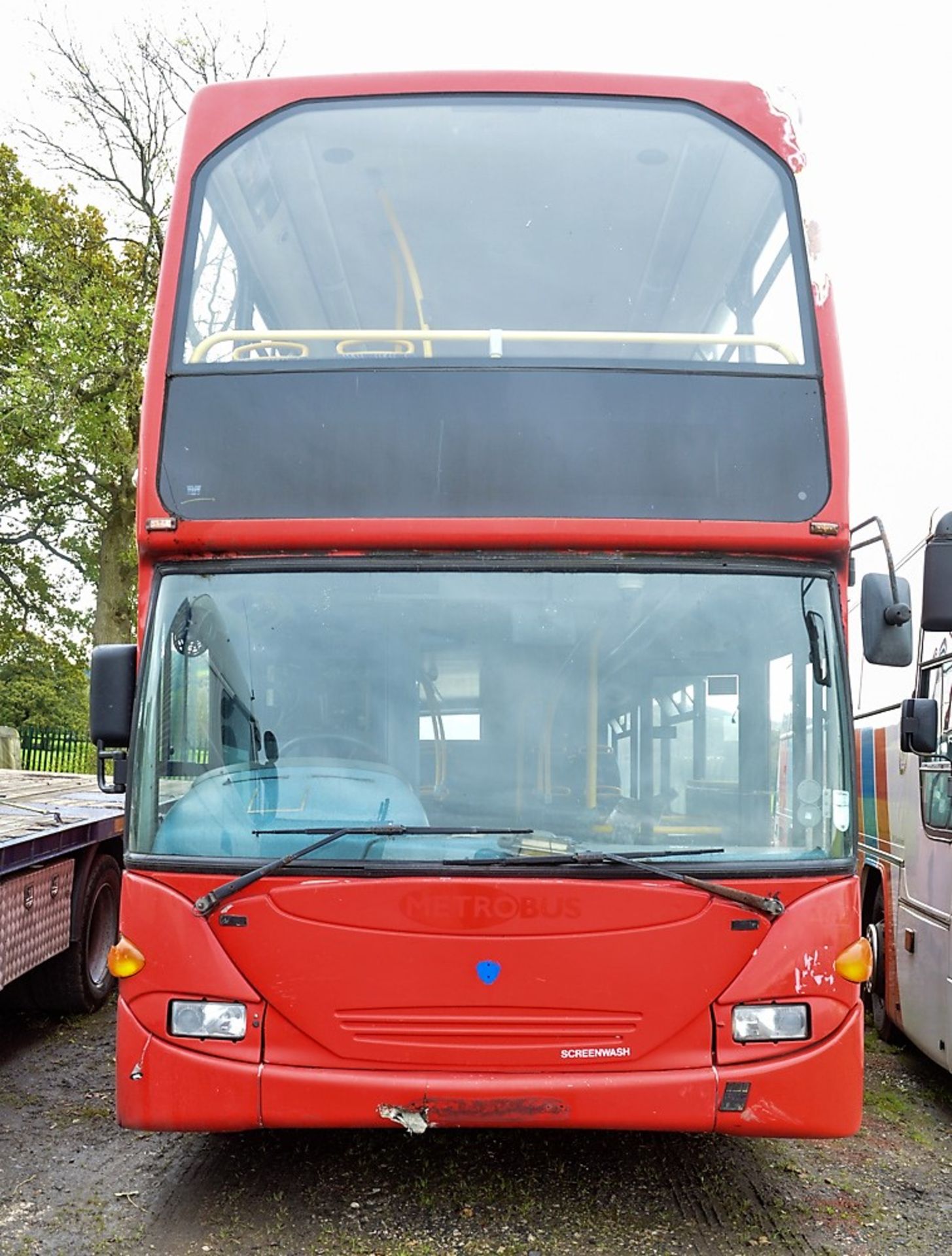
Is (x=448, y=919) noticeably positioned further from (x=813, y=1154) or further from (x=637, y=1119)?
(x=813, y=1154)

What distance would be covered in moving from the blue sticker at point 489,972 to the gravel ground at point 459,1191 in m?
Answer: 0.92

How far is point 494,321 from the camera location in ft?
16.5

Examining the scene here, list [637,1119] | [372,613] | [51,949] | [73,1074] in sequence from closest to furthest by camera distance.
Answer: [637,1119], [372,613], [73,1074], [51,949]

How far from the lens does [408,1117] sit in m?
4.25

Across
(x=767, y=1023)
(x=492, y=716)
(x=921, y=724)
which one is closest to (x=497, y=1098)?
(x=767, y=1023)

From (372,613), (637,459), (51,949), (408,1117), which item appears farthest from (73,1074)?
(637,459)

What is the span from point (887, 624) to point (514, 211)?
2.20m

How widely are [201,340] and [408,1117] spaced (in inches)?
114

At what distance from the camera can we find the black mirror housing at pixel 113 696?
4.67 m

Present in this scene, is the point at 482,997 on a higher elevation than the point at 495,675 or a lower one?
lower

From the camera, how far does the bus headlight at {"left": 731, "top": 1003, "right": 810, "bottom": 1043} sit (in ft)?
14.1

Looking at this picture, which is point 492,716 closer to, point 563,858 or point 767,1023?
point 563,858

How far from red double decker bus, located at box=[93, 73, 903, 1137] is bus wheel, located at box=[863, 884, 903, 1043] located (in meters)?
3.51

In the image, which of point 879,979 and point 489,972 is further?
point 879,979
